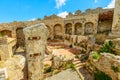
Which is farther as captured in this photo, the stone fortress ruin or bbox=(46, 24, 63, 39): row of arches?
bbox=(46, 24, 63, 39): row of arches

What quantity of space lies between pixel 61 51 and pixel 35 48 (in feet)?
26.4

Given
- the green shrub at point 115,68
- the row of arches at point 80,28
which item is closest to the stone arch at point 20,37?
the row of arches at point 80,28

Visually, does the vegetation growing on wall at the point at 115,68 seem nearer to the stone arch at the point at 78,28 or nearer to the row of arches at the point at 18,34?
the stone arch at the point at 78,28

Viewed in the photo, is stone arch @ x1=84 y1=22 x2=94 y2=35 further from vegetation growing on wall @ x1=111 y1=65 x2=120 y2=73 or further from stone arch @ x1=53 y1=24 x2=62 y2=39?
vegetation growing on wall @ x1=111 y1=65 x2=120 y2=73

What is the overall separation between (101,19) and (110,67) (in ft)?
50.1

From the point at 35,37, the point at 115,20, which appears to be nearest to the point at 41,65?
the point at 35,37

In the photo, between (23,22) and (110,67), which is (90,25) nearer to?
(23,22)

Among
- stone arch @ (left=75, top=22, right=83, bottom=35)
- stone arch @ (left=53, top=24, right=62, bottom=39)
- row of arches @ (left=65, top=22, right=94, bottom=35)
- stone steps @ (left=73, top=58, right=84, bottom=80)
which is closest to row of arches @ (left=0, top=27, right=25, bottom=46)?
stone arch @ (left=53, top=24, right=62, bottom=39)

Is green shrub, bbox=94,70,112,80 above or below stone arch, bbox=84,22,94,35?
below

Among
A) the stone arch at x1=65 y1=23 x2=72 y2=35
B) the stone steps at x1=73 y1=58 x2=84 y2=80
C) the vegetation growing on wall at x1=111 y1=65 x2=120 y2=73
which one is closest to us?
the vegetation growing on wall at x1=111 y1=65 x2=120 y2=73

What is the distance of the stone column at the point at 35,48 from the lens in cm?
836

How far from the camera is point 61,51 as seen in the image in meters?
16.3

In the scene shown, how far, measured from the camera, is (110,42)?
1123 centimetres

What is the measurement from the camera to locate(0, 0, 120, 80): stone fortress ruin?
847 cm
